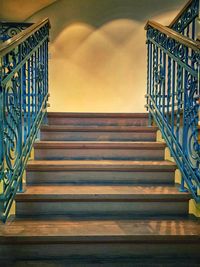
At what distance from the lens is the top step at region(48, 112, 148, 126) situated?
287 centimetres

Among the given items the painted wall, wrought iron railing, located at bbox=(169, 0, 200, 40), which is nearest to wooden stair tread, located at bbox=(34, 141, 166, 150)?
wrought iron railing, located at bbox=(169, 0, 200, 40)

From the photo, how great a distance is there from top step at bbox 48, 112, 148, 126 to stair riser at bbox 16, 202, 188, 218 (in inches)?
47.1

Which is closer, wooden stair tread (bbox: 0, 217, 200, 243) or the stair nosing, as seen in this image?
wooden stair tread (bbox: 0, 217, 200, 243)

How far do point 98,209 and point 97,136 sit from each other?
3.12 ft

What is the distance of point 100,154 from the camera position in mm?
2410

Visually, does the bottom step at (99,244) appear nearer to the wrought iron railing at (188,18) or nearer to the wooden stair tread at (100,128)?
the wooden stair tread at (100,128)

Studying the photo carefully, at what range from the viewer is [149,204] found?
1.88 m

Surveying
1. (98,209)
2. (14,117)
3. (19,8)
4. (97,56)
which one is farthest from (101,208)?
(19,8)

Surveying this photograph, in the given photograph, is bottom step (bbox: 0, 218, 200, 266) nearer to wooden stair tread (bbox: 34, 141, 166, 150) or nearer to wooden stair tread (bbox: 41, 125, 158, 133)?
wooden stair tread (bbox: 34, 141, 166, 150)

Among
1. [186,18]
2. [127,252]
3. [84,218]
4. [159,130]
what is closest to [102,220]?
→ [84,218]

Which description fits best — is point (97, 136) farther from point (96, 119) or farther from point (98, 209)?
point (98, 209)

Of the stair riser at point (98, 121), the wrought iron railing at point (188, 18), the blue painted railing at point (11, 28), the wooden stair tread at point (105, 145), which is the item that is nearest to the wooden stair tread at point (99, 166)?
the wooden stair tread at point (105, 145)

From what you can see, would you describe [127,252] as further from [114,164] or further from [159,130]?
[159,130]

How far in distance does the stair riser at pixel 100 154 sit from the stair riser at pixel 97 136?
0.26 m
